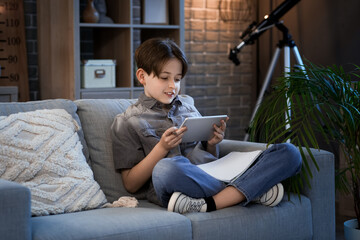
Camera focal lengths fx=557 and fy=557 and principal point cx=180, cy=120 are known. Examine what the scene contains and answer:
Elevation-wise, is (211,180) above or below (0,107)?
below

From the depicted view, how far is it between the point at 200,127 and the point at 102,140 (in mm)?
432

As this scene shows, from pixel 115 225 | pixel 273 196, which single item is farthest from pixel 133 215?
pixel 273 196

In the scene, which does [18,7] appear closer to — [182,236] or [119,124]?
[119,124]

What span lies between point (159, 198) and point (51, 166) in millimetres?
409

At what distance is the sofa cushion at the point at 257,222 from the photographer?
192cm

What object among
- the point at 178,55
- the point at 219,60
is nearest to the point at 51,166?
the point at 178,55

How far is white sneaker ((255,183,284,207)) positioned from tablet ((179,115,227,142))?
35cm

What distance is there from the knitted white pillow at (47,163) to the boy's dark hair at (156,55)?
416 mm

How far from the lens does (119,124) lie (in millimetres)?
2270

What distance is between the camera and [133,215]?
1.87 m

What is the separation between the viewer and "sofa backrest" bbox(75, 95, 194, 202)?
2258mm

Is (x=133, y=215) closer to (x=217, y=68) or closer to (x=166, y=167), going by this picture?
(x=166, y=167)

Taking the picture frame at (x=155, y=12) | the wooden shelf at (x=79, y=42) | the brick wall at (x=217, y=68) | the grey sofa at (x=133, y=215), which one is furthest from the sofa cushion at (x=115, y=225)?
the brick wall at (x=217, y=68)

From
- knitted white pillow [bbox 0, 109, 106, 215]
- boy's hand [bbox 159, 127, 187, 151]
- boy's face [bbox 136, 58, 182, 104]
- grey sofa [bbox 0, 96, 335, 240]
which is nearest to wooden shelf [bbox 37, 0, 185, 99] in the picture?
grey sofa [bbox 0, 96, 335, 240]
